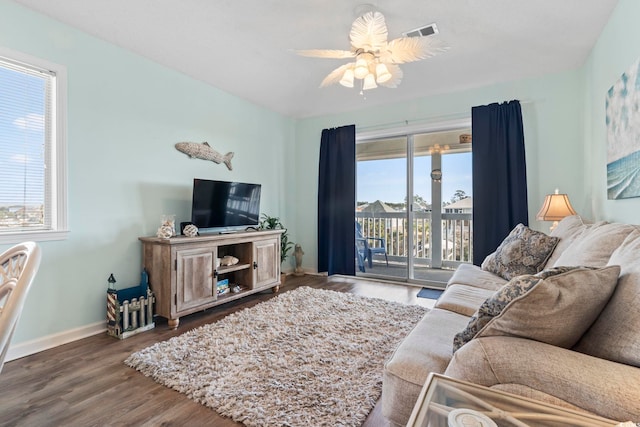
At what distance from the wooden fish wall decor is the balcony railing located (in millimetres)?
2154

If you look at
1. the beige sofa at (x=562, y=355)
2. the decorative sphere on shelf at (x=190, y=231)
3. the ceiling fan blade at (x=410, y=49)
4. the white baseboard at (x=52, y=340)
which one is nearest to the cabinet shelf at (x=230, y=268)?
the decorative sphere on shelf at (x=190, y=231)

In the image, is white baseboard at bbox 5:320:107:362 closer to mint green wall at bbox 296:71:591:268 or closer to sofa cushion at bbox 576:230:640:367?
sofa cushion at bbox 576:230:640:367


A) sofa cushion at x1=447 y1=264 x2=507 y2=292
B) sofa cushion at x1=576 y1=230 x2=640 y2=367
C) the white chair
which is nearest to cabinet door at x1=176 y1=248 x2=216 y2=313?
the white chair

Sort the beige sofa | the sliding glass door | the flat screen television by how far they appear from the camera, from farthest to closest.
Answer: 1. the sliding glass door
2. the flat screen television
3. the beige sofa

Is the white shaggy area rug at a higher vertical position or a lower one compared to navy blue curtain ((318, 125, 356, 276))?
lower

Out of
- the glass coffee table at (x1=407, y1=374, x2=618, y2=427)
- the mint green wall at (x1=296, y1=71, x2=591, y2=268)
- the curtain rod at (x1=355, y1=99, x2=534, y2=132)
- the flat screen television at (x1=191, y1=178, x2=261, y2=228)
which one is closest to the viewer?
the glass coffee table at (x1=407, y1=374, x2=618, y2=427)

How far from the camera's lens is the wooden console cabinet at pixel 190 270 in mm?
2697

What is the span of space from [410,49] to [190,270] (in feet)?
8.52

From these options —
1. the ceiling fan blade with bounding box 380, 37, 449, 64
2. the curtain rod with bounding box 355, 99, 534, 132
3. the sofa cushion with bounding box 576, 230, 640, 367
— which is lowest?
the sofa cushion with bounding box 576, 230, 640, 367

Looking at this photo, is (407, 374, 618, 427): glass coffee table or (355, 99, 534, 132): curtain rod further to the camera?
(355, 99, 534, 132): curtain rod

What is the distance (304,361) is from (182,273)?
1.41 meters

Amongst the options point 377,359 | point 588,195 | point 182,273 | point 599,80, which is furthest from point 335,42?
point 588,195

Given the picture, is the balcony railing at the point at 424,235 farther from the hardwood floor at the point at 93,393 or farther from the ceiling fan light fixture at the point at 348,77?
the hardwood floor at the point at 93,393

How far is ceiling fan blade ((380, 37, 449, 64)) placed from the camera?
2119 millimetres
